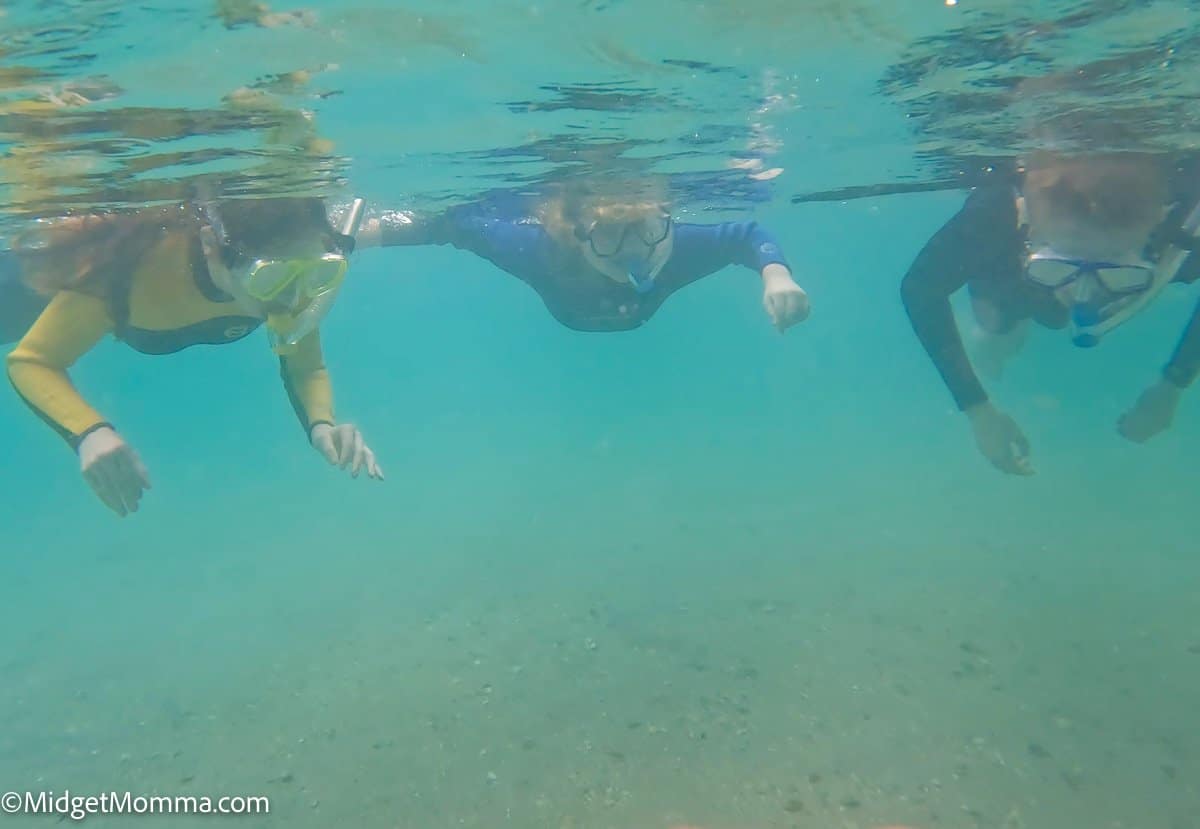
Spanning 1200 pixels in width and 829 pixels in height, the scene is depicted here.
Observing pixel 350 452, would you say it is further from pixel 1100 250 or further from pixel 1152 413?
pixel 1152 413

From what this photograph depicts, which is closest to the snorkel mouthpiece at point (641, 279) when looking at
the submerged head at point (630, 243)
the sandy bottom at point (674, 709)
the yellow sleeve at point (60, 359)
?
the submerged head at point (630, 243)

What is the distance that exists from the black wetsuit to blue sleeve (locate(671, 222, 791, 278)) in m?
1.40

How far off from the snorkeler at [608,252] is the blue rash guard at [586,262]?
0.01 m

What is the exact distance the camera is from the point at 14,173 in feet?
31.7

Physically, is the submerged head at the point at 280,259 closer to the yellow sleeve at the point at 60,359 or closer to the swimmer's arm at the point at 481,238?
the yellow sleeve at the point at 60,359

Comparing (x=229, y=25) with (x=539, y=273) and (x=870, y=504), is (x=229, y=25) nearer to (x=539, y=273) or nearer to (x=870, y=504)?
(x=539, y=273)

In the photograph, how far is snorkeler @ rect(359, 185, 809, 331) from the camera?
940 cm

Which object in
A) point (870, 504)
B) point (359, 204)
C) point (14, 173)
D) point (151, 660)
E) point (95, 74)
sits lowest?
point (870, 504)

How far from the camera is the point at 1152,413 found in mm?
6938

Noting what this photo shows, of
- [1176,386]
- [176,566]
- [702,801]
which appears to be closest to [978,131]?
[1176,386]

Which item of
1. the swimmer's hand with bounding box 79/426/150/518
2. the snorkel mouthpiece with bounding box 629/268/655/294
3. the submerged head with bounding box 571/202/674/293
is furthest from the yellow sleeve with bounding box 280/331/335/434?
the snorkel mouthpiece with bounding box 629/268/655/294

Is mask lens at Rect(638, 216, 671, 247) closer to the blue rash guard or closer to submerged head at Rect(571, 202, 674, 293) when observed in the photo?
submerged head at Rect(571, 202, 674, 293)

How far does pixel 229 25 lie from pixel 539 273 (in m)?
4.86

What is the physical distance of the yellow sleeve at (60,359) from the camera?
5.62m
